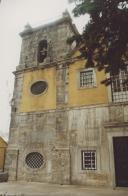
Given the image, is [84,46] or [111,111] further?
[111,111]

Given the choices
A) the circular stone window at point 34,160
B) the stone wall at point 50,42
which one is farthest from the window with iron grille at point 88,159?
the stone wall at point 50,42

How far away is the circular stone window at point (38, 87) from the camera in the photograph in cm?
1586

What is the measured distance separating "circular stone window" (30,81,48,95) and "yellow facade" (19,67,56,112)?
0.78 ft

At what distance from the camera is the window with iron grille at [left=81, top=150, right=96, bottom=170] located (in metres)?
12.7

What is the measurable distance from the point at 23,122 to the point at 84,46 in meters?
10.1

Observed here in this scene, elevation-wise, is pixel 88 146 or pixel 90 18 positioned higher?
pixel 90 18

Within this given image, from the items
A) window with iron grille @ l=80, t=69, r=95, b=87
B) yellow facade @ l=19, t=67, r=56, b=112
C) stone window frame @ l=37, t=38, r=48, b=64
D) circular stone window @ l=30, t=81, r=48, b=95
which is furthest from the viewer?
stone window frame @ l=37, t=38, r=48, b=64

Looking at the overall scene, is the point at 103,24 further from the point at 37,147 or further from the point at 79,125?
the point at 37,147

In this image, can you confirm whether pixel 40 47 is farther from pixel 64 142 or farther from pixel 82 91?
pixel 64 142

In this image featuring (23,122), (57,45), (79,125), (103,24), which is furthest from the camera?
(57,45)

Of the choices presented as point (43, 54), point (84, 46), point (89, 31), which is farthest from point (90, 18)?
point (43, 54)

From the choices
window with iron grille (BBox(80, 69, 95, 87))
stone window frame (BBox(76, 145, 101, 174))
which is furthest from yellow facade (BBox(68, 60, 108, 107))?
stone window frame (BBox(76, 145, 101, 174))

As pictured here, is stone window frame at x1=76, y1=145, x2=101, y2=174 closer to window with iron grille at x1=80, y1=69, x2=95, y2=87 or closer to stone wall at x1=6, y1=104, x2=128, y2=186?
stone wall at x1=6, y1=104, x2=128, y2=186

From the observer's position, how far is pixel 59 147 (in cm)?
1375
